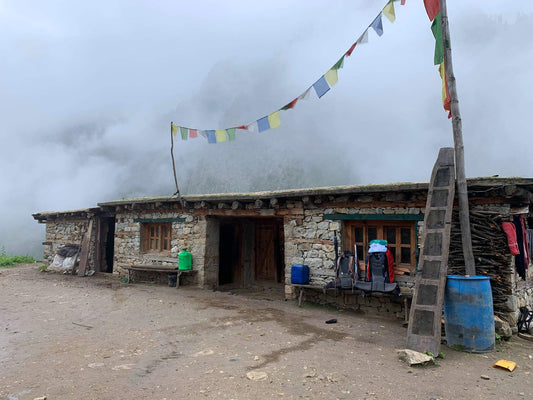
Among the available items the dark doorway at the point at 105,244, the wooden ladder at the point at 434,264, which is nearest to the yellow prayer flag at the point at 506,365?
the wooden ladder at the point at 434,264

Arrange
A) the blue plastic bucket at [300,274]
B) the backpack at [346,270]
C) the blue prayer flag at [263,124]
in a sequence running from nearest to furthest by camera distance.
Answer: the backpack at [346,270] < the blue plastic bucket at [300,274] < the blue prayer flag at [263,124]

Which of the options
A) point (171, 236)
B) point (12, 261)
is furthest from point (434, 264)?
point (12, 261)

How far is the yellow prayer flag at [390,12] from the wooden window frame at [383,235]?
146 inches

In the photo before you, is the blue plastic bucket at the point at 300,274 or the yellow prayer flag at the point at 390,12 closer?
the yellow prayer flag at the point at 390,12

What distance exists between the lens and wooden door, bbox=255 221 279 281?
11141mm

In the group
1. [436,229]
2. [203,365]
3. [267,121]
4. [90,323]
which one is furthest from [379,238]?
[90,323]

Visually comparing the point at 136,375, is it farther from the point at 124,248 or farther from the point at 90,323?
the point at 124,248

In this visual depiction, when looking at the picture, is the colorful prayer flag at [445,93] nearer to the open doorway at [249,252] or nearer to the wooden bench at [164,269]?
the open doorway at [249,252]

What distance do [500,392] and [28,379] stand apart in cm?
497

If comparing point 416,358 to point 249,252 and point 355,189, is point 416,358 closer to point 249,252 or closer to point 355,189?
point 355,189

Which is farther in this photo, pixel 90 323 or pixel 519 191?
pixel 90 323

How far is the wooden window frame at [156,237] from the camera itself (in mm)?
11289

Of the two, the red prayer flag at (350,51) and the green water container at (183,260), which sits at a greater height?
the red prayer flag at (350,51)

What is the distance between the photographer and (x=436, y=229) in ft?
18.1
